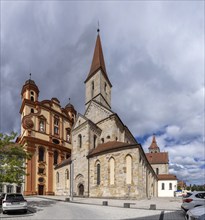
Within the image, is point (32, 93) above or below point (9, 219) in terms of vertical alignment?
above

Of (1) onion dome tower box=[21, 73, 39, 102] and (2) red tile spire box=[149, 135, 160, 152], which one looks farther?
(2) red tile spire box=[149, 135, 160, 152]

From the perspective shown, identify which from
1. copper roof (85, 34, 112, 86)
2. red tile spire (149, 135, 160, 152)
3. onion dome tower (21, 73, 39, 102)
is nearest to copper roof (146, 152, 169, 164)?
red tile spire (149, 135, 160, 152)

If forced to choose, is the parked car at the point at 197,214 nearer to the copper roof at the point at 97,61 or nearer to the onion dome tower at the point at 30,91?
the copper roof at the point at 97,61

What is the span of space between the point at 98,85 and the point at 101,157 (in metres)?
18.3

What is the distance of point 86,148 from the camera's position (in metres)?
33.3

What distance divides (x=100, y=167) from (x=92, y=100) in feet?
51.7

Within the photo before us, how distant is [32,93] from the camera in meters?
47.7

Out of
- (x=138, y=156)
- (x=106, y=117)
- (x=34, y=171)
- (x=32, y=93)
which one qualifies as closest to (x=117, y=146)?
(x=138, y=156)

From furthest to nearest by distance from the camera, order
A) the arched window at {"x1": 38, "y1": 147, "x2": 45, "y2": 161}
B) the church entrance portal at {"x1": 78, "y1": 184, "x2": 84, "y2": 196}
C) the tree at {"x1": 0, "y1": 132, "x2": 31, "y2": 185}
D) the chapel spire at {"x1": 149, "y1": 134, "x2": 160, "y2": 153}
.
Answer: the chapel spire at {"x1": 149, "y1": 134, "x2": 160, "y2": 153} → the arched window at {"x1": 38, "y1": 147, "x2": 45, "y2": 161} → the church entrance portal at {"x1": 78, "y1": 184, "x2": 84, "y2": 196} → the tree at {"x1": 0, "y1": 132, "x2": 31, "y2": 185}

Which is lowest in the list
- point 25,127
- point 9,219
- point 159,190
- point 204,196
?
point 159,190

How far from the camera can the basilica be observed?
27.1 m

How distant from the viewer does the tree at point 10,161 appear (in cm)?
1516

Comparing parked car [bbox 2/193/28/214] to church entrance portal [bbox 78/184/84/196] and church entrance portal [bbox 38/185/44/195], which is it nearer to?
church entrance portal [bbox 78/184/84/196]

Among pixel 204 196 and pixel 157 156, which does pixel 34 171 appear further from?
pixel 157 156
